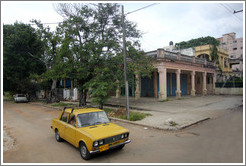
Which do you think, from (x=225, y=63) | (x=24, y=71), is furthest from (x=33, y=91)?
(x=225, y=63)

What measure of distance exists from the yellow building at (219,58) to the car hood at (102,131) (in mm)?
29753

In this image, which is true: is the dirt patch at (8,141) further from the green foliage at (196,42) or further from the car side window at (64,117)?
the green foliage at (196,42)

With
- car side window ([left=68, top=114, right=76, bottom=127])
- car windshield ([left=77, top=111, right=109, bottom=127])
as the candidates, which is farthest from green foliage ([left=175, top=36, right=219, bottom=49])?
car side window ([left=68, top=114, right=76, bottom=127])

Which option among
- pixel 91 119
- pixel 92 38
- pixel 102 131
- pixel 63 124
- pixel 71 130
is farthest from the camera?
pixel 92 38

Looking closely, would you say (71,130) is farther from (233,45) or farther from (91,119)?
(233,45)

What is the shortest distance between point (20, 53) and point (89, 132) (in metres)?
23.4

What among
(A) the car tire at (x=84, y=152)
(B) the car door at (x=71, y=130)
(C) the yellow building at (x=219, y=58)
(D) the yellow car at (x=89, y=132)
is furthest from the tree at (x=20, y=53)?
(C) the yellow building at (x=219, y=58)

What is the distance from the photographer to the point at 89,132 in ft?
17.6

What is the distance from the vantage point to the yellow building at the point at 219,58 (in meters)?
30.9

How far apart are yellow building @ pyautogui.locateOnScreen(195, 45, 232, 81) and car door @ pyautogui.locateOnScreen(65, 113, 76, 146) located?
98.9ft

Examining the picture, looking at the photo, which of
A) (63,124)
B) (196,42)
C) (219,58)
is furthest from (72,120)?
(196,42)

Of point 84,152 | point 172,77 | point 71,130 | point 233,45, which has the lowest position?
point 84,152

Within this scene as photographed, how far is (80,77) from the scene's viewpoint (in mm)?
14258

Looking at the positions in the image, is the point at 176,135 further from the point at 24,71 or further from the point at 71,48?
the point at 24,71
